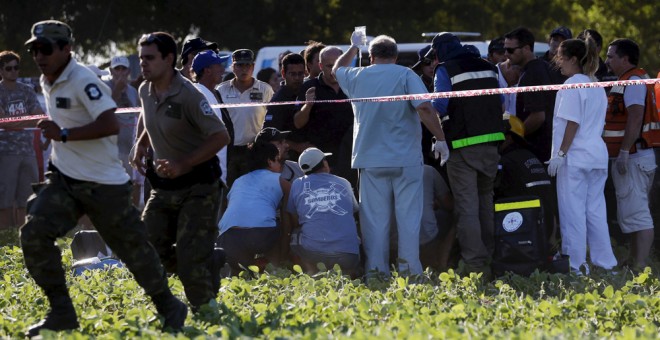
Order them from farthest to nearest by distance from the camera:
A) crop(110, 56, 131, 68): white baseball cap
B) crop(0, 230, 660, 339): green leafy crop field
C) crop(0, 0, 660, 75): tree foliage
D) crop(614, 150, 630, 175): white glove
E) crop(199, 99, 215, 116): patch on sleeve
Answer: crop(0, 0, 660, 75): tree foliage
crop(110, 56, 131, 68): white baseball cap
crop(614, 150, 630, 175): white glove
crop(199, 99, 215, 116): patch on sleeve
crop(0, 230, 660, 339): green leafy crop field

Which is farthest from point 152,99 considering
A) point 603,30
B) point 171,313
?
point 603,30

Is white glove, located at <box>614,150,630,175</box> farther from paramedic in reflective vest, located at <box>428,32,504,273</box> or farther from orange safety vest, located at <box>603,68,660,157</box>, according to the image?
paramedic in reflective vest, located at <box>428,32,504,273</box>

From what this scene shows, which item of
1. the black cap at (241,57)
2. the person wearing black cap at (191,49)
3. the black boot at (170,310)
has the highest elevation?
the person wearing black cap at (191,49)

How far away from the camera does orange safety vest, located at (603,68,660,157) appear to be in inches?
437

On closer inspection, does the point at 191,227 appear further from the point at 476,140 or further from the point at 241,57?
the point at 241,57

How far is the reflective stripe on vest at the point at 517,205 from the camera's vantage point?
10.5 meters

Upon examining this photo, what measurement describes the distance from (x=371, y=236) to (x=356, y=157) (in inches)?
25.4

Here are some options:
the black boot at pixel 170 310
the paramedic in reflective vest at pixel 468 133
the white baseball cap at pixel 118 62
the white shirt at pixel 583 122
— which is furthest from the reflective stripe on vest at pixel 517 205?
the white baseball cap at pixel 118 62

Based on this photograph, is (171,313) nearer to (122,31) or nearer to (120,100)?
(120,100)

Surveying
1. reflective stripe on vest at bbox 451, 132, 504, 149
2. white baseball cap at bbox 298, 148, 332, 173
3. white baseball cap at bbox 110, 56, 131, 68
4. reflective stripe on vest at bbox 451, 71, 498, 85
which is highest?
reflective stripe on vest at bbox 451, 71, 498, 85

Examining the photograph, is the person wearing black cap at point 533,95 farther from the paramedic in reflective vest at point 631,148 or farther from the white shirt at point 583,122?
the white shirt at point 583,122

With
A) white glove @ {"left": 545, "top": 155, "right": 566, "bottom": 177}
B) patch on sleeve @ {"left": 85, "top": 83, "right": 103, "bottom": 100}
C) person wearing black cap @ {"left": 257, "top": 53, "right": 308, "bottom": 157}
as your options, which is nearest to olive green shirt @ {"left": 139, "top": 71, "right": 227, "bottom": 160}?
patch on sleeve @ {"left": 85, "top": 83, "right": 103, "bottom": 100}

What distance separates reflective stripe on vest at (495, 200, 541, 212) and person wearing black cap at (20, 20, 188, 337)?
3.69m

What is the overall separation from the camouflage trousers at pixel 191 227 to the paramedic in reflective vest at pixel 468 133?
3023 millimetres
